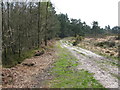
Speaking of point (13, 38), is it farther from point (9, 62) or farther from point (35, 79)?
point (35, 79)

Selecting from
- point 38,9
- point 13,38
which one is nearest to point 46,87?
point 13,38

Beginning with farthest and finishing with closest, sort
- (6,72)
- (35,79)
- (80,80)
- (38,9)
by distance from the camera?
(38,9) → (6,72) → (35,79) → (80,80)

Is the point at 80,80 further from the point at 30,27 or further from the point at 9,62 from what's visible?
the point at 30,27

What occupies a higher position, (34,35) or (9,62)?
(34,35)

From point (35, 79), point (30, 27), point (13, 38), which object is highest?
point (30, 27)

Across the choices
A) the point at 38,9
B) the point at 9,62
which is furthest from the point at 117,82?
the point at 38,9

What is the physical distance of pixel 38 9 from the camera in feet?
89.9

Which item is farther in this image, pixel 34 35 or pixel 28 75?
pixel 34 35

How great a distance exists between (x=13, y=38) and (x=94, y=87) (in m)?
13.1

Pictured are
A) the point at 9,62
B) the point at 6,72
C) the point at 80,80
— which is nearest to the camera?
the point at 80,80

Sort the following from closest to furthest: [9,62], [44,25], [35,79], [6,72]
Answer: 1. [35,79]
2. [6,72]
3. [9,62]
4. [44,25]

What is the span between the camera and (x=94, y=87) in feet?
27.1

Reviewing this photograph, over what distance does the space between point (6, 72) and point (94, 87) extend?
655 cm

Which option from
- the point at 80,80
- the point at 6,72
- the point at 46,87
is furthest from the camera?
the point at 6,72
